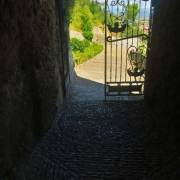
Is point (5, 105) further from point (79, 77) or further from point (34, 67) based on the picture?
point (79, 77)

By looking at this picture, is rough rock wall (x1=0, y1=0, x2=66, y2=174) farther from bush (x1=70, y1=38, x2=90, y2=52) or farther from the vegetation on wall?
bush (x1=70, y1=38, x2=90, y2=52)

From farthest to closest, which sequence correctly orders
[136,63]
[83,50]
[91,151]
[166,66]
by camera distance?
[83,50], [136,63], [166,66], [91,151]

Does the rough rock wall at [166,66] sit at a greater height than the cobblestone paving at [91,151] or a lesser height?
greater

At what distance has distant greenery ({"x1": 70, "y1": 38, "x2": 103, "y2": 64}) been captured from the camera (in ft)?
33.7

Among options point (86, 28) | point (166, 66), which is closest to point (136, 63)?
point (166, 66)

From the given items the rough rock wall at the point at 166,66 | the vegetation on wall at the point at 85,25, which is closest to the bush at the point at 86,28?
the vegetation on wall at the point at 85,25

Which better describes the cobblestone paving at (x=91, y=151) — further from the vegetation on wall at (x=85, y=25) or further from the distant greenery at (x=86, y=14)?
the distant greenery at (x=86, y=14)

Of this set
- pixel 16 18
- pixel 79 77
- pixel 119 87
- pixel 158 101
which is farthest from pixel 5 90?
pixel 79 77

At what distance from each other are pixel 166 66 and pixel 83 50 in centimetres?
729

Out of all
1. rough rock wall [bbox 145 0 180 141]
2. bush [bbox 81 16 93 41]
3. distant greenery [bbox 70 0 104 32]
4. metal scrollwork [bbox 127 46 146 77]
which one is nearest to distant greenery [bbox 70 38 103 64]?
bush [bbox 81 16 93 41]

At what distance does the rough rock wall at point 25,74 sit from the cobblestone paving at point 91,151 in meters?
0.21

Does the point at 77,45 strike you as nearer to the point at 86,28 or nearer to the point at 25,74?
the point at 86,28

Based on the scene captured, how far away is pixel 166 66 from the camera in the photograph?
12.9 feet

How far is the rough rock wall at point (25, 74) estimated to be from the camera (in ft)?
9.23
